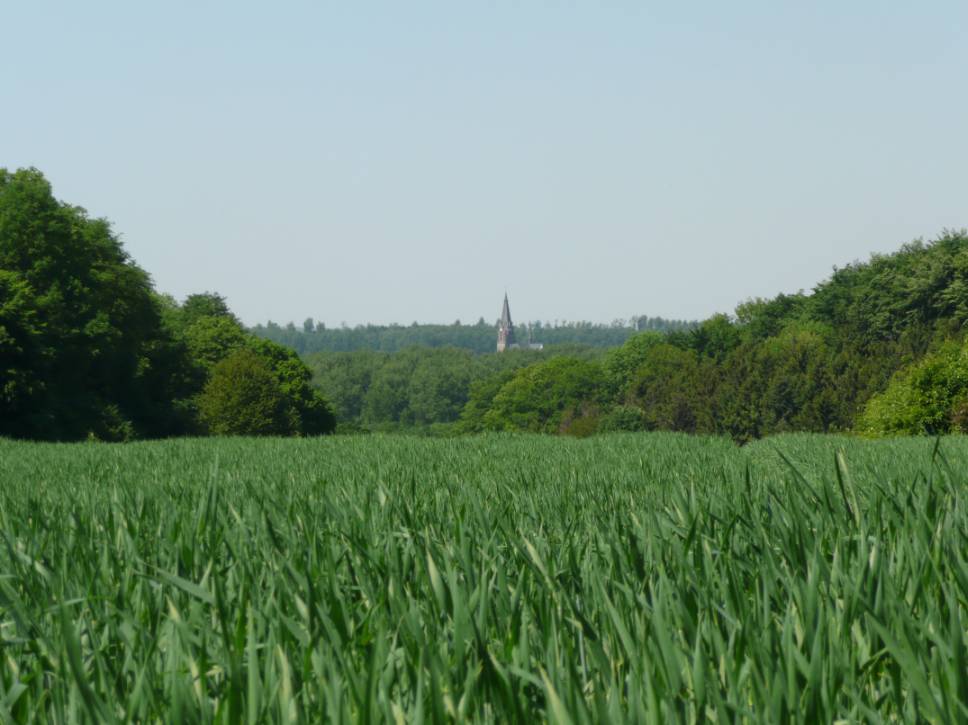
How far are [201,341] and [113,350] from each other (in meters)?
23.4

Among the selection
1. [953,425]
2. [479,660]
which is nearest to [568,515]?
[479,660]

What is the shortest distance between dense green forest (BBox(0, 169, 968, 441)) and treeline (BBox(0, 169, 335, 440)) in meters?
0.09

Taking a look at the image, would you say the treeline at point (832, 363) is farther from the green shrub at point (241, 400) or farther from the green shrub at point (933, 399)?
the green shrub at point (241, 400)

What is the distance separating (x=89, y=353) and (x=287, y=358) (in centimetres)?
2745

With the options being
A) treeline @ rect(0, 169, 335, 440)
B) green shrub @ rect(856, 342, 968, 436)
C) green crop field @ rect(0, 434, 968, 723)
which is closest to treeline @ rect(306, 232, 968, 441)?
green shrub @ rect(856, 342, 968, 436)

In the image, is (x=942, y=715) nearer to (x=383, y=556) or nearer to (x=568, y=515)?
(x=383, y=556)

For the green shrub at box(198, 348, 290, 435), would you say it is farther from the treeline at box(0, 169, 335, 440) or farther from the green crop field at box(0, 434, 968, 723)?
the green crop field at box(0, 434, 968, 723)

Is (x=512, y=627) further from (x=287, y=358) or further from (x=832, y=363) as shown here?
(x=287, y=358)

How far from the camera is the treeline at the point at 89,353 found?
40.1 meters

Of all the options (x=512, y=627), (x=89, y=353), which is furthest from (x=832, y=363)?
(x=512, y=627)

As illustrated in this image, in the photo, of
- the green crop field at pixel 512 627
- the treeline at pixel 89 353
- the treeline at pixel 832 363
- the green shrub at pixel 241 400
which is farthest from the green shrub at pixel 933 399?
the green shrub at pixel 241 400

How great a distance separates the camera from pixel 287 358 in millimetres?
71812

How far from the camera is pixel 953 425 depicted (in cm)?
2784

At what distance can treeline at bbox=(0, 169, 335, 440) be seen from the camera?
40062 millimetres
